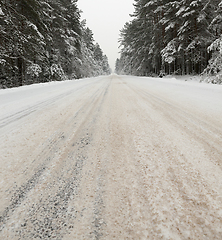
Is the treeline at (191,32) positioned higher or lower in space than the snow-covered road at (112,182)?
higher

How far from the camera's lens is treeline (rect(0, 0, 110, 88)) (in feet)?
28.4

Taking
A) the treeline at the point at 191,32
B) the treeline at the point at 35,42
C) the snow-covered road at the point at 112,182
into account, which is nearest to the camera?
the snow-covered road at the point at 112,182

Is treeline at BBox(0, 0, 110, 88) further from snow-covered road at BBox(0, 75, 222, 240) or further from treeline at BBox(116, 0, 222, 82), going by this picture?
treeline at BBox(116, 0, 222, 82)

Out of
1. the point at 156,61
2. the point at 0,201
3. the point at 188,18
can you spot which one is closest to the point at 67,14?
the point at 156,61

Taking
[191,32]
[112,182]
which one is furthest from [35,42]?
[191,32]

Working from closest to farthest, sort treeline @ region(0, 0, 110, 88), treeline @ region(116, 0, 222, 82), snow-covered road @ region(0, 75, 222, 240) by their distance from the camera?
snow-covered road @ region(0, 75, 222, 240)
treeline @ region(0, 0, 110, 88)
treeline @ region(116, 0, 222, 82)

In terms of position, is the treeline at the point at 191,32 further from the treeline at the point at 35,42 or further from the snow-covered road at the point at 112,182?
the treeline at the point at 35,42

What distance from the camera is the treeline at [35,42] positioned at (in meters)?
8.66

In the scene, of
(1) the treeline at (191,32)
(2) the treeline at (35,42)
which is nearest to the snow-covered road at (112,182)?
(2) the treeline at (35,42)

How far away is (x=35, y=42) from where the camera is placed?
11047mm

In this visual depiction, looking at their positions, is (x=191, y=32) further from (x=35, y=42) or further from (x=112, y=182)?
(x=112, y=182)

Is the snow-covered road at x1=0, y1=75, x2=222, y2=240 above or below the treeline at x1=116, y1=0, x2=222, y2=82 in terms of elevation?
below

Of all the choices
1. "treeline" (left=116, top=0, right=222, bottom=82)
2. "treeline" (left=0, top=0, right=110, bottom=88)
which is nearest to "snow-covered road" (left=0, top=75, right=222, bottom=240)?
"treeline" (left=0, top=0, right=110, bottom=88)

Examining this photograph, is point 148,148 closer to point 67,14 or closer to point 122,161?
point 122,161
